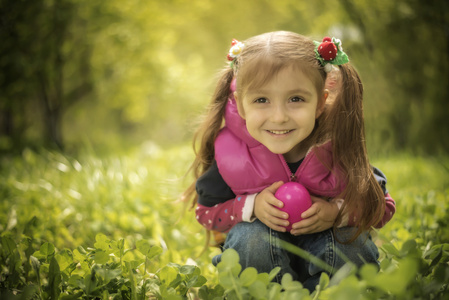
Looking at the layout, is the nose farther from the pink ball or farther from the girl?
the pink ball

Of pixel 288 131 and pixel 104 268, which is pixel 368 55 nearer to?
pixel 288 131

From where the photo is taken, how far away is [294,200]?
160cm

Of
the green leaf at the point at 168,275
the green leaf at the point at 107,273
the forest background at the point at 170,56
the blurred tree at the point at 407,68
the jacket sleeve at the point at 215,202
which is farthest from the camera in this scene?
the blurred tree at the point at 407,68

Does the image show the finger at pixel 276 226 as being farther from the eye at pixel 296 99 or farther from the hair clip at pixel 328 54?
the hair clip at pixel 328 54

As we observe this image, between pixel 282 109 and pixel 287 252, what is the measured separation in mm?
609

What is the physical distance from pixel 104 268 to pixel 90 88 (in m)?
7.12

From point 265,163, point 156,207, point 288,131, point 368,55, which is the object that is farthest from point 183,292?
point 368,55

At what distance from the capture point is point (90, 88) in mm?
7957

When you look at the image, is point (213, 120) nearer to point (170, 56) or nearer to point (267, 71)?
point (267, 71)

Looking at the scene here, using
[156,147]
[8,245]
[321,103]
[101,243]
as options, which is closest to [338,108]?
[321,103]

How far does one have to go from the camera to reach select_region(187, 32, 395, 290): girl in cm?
159

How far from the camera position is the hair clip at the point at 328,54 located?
62.5 inches

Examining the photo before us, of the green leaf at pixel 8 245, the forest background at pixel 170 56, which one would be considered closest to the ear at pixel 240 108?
the green leaf at pixel 8 245

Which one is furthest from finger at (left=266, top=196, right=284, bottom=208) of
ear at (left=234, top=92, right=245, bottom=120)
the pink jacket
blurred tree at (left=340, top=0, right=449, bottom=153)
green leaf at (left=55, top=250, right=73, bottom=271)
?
blurred tree at (left=340, top=0, right=449, bottom=153)
